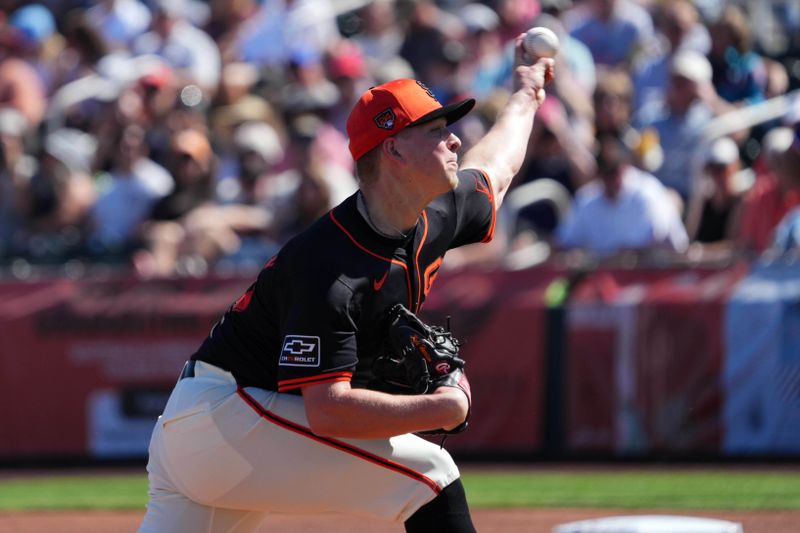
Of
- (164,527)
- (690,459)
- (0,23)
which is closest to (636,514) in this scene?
(690,459)

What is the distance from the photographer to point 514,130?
5.17 m

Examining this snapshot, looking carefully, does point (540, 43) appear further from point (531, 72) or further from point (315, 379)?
point (315, 379)

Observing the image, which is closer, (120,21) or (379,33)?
(379,33)

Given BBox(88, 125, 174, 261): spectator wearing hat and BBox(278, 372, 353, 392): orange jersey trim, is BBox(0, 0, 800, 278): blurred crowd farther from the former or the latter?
BBox(278, 372, 353, 392): orange jersey trim

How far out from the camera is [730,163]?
1045cm

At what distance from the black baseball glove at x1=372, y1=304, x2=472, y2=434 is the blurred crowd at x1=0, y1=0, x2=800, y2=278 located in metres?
5.97

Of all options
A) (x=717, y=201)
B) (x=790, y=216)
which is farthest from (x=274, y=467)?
(x=717, y=201)

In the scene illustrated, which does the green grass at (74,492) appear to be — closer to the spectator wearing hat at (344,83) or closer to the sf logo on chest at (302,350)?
the spectator wearing hat at (344,83)

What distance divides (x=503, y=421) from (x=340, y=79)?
149 inches

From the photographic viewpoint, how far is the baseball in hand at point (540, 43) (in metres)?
5.23

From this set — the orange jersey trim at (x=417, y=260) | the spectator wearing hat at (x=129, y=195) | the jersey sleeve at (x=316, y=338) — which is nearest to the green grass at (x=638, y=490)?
the spectator wearing hat at (x=129, y=195)

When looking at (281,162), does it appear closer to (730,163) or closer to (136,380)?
(136,380)

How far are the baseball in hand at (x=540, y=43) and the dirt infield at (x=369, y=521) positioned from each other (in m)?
3.30

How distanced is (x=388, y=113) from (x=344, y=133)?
8.12m
